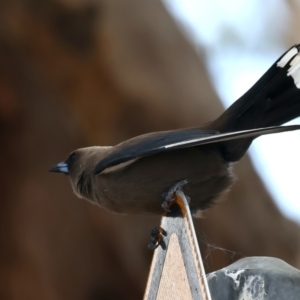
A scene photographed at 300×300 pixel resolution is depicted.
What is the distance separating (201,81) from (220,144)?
0.85 m

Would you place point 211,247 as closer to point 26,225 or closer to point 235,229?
point 235,229

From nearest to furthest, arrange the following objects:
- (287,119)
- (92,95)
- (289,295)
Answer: (289,295) < (287,119) < (92,95)

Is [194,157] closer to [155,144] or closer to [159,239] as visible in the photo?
[155,144]

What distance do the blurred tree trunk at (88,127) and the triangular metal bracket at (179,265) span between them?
1.01 meters

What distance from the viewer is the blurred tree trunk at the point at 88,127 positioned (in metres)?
2.00

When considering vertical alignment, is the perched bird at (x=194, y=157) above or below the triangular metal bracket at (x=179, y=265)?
above

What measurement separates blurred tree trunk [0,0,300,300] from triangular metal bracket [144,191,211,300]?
1009 millimetres

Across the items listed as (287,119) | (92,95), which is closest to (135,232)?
(92,95)

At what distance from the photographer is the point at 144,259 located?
2094 mm

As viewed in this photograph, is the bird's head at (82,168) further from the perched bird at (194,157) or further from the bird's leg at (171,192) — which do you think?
the bird's leg at (171,192)

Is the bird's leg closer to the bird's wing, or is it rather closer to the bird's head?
the bird's wing

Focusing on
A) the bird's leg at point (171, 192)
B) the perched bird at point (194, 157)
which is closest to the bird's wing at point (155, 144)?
the perched bird at point (194, 157)

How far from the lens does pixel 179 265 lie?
2.94 ft

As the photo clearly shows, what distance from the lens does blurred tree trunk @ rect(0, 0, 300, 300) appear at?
6.57ft
